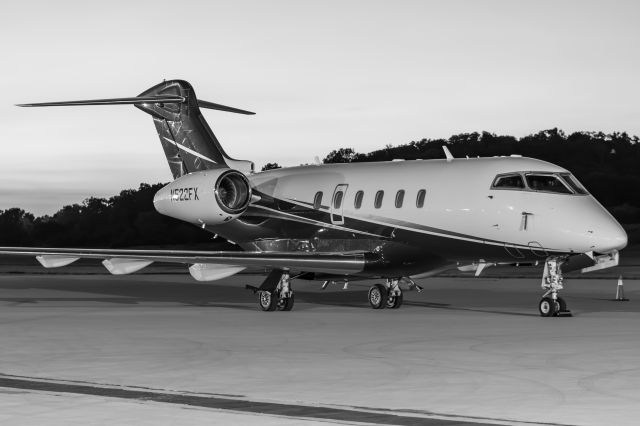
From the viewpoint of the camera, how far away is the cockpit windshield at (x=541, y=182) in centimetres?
2203

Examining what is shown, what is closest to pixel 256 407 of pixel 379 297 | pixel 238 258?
pixel 238 258

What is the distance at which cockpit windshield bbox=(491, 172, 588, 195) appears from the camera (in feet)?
72.3

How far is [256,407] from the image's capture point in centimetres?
1015

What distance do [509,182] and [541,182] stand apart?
67cm

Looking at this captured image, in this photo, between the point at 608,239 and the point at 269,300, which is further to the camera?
the point at 269,300

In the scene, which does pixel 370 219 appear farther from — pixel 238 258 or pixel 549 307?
pixel 549 307

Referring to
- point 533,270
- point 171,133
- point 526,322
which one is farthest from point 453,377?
point 533,270

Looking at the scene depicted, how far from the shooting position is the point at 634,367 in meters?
13.2

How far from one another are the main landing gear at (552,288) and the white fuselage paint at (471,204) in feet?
1.30

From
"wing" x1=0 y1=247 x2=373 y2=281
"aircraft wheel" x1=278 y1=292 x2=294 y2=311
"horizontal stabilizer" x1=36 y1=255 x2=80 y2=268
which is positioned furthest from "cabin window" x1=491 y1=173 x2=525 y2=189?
"horizontal stabilizer" x1=36 y1=255 x2=80 y2=268

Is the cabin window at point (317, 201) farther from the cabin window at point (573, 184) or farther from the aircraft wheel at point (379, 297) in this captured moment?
the cabin window at point (573, 184)

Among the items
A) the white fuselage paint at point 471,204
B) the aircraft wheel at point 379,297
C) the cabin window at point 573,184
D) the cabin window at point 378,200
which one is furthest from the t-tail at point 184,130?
the cabin window at point 573,184

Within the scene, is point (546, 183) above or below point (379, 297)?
above

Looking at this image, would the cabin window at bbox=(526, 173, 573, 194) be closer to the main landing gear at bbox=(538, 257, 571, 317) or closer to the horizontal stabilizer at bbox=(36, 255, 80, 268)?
the main landing gear at bbox=(538, 257, 571, 317)
